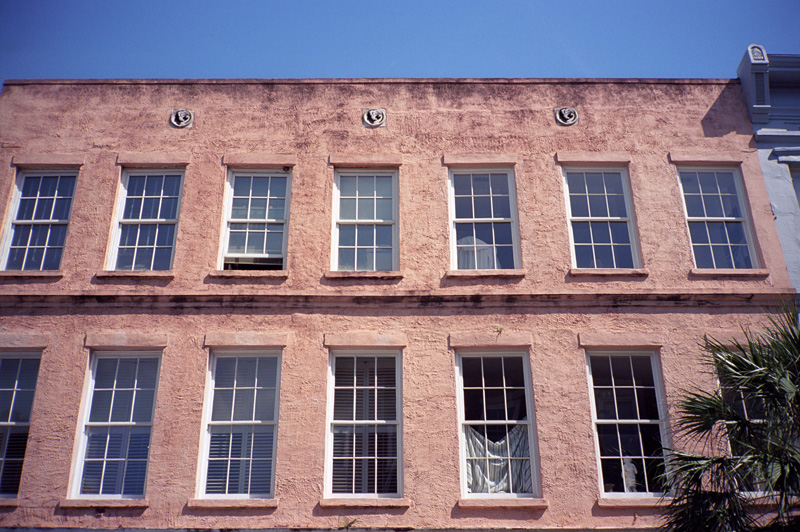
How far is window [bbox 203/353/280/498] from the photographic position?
10727 millimetres

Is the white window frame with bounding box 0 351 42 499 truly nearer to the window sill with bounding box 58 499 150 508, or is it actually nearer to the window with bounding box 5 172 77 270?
the window sill with bounding box 58 499 150 508

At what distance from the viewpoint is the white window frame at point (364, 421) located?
34.8ft

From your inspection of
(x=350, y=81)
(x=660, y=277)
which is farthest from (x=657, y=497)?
(x=350, y=81)

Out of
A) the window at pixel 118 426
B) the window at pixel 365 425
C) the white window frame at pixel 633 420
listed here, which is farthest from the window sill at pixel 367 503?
the white window frame at pixel 633 420

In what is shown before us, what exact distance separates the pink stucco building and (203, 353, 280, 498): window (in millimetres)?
36

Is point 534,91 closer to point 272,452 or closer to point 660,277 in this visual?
point 660,277

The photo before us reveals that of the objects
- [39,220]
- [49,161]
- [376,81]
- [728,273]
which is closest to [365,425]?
[376,81]

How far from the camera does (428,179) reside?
12625 mm

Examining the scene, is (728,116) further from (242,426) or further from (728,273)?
(242,426)

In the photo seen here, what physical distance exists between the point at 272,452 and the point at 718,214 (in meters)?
8.75

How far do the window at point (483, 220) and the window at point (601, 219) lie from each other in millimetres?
1093

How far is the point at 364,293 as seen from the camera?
11664 mm

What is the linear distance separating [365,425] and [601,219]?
5467 mm

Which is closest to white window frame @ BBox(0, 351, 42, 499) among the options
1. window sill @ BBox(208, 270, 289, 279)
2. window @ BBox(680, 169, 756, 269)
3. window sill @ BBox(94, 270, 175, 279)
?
window sill @ BBox(94, 270, 175, 279)
